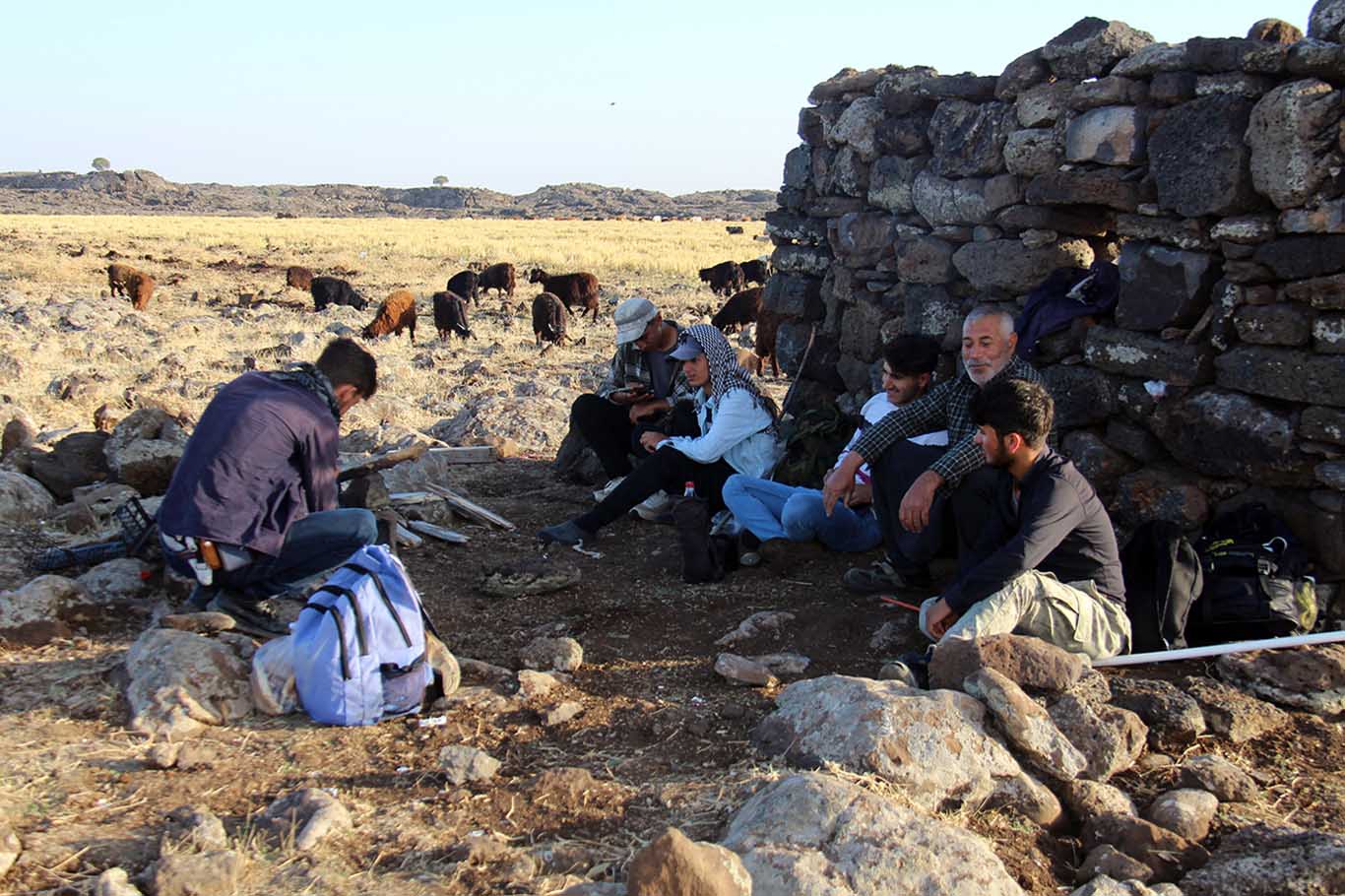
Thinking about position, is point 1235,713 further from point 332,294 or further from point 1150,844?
point 332,294

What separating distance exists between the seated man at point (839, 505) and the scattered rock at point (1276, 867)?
2532 millimetres

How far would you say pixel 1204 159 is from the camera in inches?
180

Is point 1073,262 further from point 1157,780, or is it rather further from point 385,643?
point 385,643

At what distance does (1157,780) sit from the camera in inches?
134

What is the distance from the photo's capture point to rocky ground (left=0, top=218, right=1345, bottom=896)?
9.00 feet

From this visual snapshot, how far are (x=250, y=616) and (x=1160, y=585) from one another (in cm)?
340

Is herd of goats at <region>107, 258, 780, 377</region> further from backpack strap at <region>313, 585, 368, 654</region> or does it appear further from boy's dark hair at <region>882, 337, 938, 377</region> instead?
backpack strap at <region>313, 585, 368, 654</region>

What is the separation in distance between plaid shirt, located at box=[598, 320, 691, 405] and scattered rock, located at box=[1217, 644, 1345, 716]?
3.39 m

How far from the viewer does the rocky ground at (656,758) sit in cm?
274

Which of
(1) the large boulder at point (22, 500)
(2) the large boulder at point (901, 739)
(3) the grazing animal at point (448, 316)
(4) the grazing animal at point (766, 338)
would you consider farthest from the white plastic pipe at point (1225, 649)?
(3) the grazing animal at point (448, 316)

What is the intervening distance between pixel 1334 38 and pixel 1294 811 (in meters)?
2.82

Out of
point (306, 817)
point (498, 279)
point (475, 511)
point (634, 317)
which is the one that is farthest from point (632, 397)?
point (498, 279)

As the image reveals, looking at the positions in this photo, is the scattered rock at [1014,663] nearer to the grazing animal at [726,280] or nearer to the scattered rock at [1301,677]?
the scattered rock at [1301,677]

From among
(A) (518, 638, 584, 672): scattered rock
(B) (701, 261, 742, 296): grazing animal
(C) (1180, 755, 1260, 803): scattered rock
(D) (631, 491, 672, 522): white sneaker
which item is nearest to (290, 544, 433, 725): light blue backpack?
(A) (518, 638, 584, 672): scattered rock
